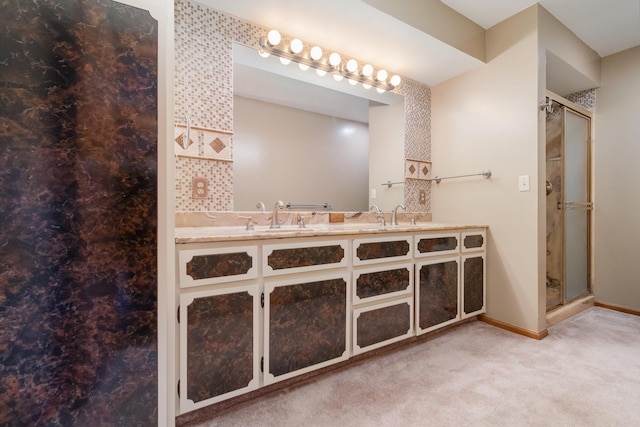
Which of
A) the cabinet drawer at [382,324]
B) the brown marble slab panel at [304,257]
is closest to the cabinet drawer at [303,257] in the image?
the brown marble slab panel at [304,257]

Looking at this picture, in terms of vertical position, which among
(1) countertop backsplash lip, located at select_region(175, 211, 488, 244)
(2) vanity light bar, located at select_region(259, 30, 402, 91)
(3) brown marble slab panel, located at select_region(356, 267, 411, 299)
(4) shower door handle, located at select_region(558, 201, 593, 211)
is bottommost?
(3) brown marble slab panel, located at select_region(356, 267, 411, 299)

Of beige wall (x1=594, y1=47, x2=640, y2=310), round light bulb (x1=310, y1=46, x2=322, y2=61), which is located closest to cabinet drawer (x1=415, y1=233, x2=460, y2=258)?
round light bulb (x1=310, y1=46, x2=322, y2=61)

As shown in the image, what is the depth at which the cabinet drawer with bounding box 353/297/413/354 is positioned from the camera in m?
1.63

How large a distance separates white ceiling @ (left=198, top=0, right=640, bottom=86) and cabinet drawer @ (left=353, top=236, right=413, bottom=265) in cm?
139

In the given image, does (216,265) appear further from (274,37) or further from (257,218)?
(274,37)

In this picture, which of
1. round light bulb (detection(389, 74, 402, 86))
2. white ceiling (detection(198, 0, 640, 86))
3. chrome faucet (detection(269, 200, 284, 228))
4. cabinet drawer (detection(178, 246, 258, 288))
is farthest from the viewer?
round light bulb (detection(389, 74, 402, 86))

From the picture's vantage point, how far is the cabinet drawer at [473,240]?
86.6 inches

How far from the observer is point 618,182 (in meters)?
2.63

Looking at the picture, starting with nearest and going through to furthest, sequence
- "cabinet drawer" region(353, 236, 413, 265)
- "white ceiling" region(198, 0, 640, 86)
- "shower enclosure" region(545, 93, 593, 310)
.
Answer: "cabinet drawer" region(353, 236, 413, 265) → "white ceiling" region(198, 0, 640, 86) → "shower enclosure" region(545, 93, 593, 310)

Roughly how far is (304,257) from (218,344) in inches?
20.8

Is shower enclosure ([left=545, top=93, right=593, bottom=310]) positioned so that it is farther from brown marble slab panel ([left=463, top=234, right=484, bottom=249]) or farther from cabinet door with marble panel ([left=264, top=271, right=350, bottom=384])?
cabinet door with marble panel ([left=264, top=271, right=350, bottom=384])

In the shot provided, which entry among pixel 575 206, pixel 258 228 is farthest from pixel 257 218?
pixel 575 206

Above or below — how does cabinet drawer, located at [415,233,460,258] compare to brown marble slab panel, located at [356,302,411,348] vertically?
above

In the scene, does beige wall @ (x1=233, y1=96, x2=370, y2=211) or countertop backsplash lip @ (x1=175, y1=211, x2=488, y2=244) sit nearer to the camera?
countertop backsplash lip @ (x1=175, y1=211, x2=488, y2=244)
